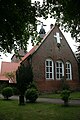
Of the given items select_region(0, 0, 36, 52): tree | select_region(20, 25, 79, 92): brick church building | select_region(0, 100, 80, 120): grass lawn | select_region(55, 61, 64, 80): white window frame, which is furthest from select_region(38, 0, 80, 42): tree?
select_region(55, 61, 64, 80): white window frame

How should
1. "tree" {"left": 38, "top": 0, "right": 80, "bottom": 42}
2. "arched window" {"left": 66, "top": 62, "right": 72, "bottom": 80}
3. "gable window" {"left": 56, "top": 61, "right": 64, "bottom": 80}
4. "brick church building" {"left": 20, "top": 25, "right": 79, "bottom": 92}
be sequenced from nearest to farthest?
"tree" {"left": 38, "top": 0, "right": 80, "bottom": 42} < "brick church building" {"left": 20, "top": 25, "right": 79, "bottom": 92} < "gable window" {"left": 56, "top": 61, "right": 64, "bottom": 80} < "arched window" {"left": 66, "top": 62, "right": 72, "bottom": 80}

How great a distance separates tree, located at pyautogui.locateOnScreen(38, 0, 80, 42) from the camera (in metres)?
12.7

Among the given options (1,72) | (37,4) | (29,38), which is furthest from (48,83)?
(37,4)

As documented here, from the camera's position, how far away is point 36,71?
39312mm

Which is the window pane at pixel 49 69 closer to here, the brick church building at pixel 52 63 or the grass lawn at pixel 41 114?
the brick church building at pixel 52 63

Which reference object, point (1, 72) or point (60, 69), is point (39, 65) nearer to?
point (60, 69)

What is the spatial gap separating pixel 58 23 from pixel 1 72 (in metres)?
34.1

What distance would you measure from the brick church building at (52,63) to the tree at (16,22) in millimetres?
21878

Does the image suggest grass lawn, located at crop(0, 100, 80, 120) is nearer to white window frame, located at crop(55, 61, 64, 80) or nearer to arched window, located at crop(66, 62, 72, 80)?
white window frame, located at crop(55, 61, 64, 80)

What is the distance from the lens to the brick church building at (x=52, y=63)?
39.7 metres

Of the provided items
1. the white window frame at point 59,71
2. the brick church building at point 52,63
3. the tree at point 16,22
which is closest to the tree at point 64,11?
the tree at point 16,22

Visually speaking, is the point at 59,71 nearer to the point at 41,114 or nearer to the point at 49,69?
the point at 49,69

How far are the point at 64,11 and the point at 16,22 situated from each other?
2.91 metres

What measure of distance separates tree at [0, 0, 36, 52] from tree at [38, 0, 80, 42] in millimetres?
706
